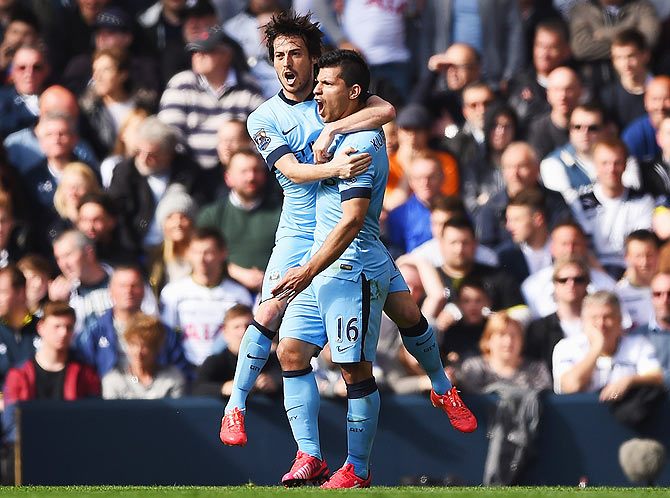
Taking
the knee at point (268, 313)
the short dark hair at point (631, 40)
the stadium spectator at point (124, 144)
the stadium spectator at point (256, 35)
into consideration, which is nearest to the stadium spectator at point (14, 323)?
the stadium spectator at point (124, 144)

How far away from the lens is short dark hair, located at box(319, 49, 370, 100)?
6836mm

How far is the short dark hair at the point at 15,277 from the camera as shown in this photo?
10.1 meters

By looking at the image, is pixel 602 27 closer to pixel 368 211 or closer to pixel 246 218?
pixel 246 218

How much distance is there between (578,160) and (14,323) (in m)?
4.58

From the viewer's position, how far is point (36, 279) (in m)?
10.3

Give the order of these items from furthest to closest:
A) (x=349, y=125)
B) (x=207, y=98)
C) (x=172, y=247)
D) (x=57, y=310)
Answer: (x=207, y=98) → (x=172, y=247) → (x=57, y=310) → (x=349, y=125)

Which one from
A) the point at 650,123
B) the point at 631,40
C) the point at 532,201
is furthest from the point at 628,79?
the point at 532,201

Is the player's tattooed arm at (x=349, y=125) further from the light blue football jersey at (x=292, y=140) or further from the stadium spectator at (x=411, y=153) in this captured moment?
the stadium spectator at (x=411, y=153)

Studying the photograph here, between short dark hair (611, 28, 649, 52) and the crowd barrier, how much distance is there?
11.6 feet

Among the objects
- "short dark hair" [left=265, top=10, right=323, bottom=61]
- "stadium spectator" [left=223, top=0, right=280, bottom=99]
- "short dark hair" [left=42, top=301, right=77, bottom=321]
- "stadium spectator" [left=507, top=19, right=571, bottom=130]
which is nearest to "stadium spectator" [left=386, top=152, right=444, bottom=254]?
"stadium spectator" [left=507, top=19, right=571, bottom=130]

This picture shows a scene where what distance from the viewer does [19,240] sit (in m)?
10.8

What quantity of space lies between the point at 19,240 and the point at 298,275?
15.8 ft

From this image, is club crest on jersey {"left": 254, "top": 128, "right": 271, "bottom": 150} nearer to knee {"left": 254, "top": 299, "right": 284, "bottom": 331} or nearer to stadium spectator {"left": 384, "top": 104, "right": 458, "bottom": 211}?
knee {"left": 254, "top": 299, "right": 284, "bottom": 331}

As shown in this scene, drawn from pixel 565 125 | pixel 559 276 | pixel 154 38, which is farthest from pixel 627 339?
pixel 154 38
